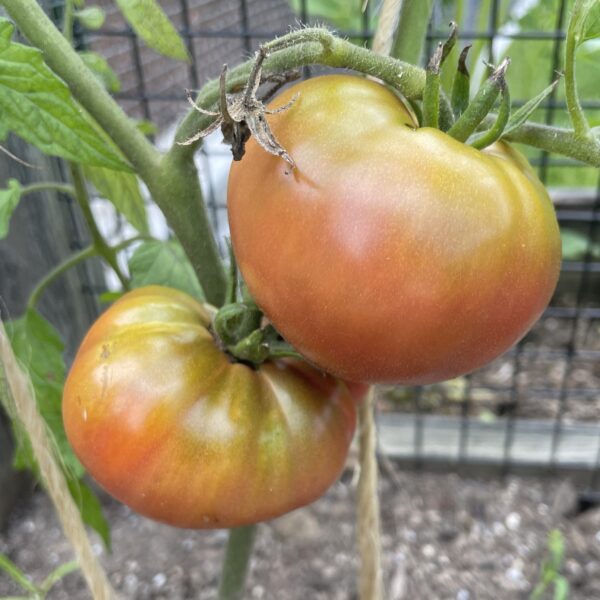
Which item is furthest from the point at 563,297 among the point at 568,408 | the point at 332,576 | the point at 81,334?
the point at 81,334

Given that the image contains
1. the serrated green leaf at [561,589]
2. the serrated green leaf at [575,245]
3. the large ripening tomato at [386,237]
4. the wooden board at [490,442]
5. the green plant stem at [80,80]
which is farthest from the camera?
the serrated green leaf at [575,245]

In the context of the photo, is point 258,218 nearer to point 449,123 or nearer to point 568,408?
point 449,123

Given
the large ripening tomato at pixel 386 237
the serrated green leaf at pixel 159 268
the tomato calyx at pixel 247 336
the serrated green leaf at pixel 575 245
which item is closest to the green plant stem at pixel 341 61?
the large ripening tomato at pixel 386 237

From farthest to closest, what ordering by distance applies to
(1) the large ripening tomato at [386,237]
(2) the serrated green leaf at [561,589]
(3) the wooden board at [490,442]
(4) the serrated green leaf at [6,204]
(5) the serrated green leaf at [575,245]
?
(5) the serrated green leaf at [575,245]
(3) the wooden board at [490,442]
(2) the serrated green leaf at [561,589]
(4) the serrated green leaf at [6,204]
(1) the large ripening tomato at [386,237]

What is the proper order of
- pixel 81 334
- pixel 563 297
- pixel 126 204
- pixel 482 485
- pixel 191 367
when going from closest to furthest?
pixel 191 367 < pixel 126 204 < pixel 81 334 < pixel 482 485 < pixel 563 297

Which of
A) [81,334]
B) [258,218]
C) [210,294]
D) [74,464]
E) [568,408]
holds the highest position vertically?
[258,218]

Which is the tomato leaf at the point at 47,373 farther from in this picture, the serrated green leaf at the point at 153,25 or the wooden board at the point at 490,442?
the wooden board at the point at 490,442

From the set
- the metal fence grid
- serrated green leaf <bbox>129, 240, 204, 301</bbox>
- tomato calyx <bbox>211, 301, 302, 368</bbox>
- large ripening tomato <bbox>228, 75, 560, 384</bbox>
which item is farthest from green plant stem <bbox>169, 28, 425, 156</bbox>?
the metal fence grid
